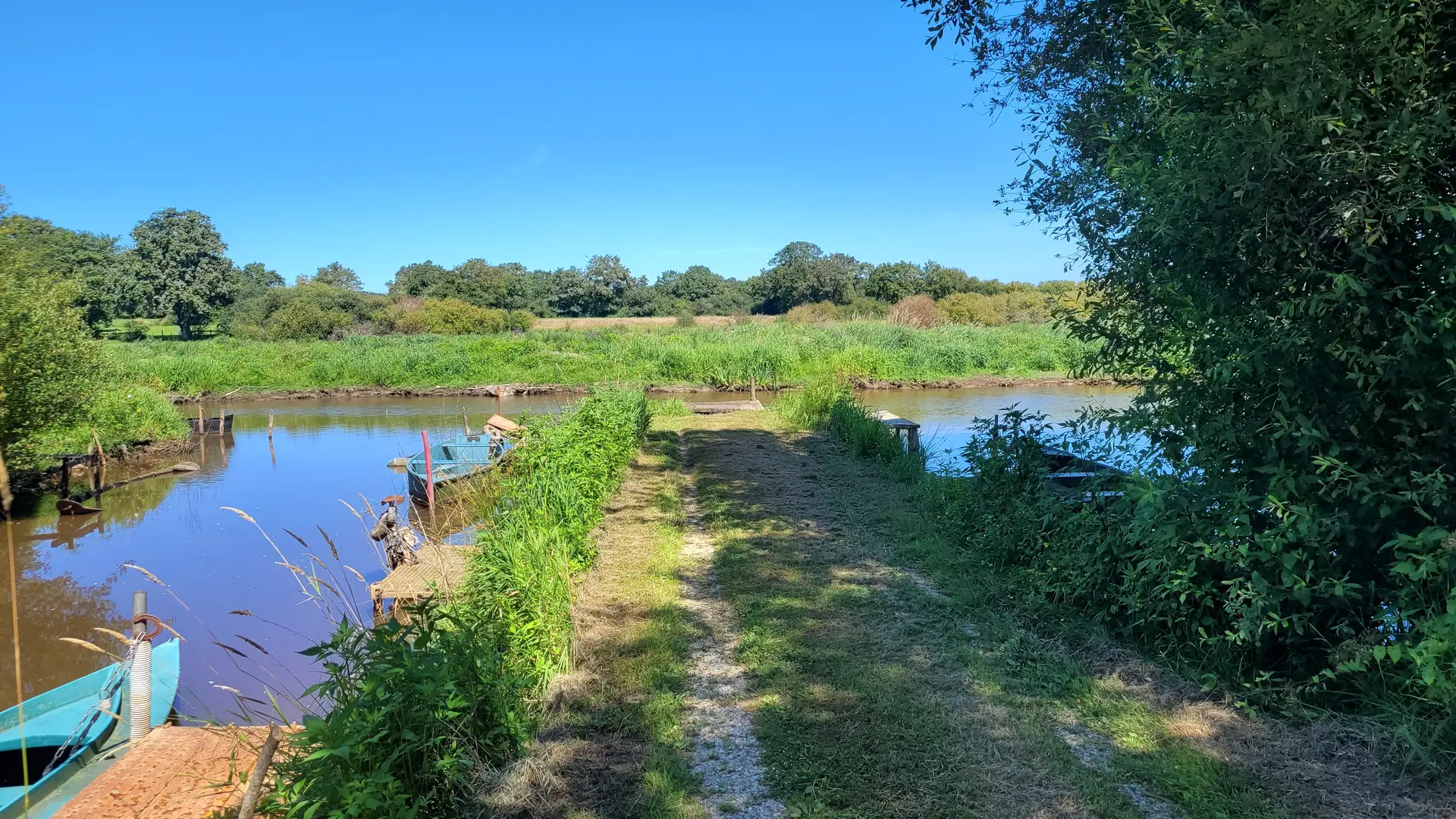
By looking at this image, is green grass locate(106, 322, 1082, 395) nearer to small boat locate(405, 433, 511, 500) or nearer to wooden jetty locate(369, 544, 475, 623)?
small boat locate(405, 433, 511, 500)

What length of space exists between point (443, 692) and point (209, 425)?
23927 mm

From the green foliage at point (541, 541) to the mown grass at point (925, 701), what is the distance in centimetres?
123

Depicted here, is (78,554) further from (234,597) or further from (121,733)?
(121,733)

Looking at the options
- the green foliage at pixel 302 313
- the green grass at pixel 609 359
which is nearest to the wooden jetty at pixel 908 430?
the green grass at pixel 609 359

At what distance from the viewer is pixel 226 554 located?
38.8 ft

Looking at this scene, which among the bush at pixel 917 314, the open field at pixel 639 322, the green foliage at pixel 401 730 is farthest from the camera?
the open field at pixel 639 322

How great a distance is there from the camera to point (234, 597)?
9898 millimetres

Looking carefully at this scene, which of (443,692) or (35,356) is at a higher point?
(35,356)

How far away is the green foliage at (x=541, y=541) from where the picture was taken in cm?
469

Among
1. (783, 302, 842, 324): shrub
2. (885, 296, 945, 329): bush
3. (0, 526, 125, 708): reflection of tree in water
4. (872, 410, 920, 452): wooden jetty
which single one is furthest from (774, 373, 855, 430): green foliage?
(783, 302, 842, 324): shrub

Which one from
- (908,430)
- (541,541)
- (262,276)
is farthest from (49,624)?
(262,276)

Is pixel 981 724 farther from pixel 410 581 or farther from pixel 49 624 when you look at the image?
pixel 49 624

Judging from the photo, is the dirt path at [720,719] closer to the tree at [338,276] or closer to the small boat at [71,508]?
the small boat at [71,508]

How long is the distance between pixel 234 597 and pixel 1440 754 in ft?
36.6
